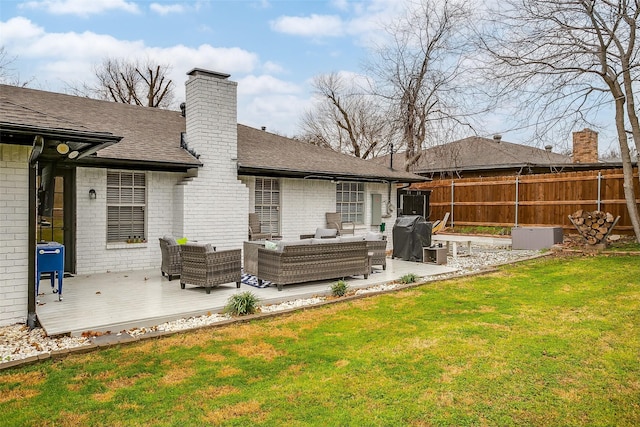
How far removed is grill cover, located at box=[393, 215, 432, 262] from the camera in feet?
34.8

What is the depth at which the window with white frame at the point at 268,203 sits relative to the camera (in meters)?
11.0

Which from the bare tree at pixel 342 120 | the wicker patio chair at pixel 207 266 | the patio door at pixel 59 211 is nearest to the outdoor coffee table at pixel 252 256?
the wicker patio chair at pixel 207 266

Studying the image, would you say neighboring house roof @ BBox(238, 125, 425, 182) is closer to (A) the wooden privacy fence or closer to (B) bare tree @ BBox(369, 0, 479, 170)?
(A) the wooden privacy fence

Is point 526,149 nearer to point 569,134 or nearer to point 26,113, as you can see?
point 569,134

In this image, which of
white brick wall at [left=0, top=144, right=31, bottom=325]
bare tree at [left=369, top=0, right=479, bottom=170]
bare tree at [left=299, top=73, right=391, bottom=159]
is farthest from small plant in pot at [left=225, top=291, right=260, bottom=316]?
bare tree at [left=299, top=73, right=391, bottom=159]

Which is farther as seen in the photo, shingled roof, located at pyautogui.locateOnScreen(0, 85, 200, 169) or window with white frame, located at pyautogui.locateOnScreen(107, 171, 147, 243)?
window with white frame, located at pyautogui.locateOnScreen(107, 171, 147, 243)

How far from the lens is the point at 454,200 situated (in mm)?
17688

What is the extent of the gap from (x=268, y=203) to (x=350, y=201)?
3.00 m

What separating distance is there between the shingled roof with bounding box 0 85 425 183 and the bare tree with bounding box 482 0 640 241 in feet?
14.8

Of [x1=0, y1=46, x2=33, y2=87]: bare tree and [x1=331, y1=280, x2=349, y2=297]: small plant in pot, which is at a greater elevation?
[x1=0, y1=46, x2=33, y2=87]: bare tree

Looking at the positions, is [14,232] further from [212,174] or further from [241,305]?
[212,174]

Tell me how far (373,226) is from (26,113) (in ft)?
33.4

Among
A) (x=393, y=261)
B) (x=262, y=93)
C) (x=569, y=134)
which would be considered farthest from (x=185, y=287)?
(x=262, y=93)

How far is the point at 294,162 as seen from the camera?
38.3ft
